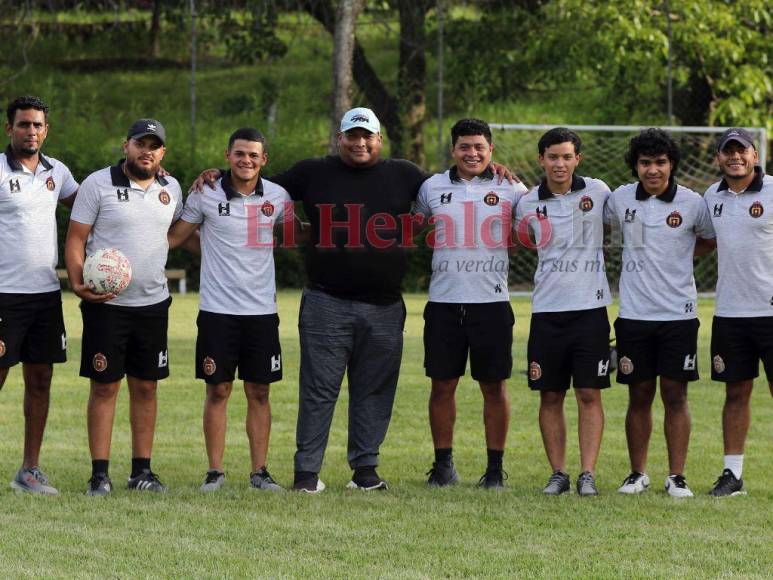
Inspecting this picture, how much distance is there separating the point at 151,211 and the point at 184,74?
77.6 feet

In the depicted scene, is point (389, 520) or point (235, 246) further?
point (235, 246)

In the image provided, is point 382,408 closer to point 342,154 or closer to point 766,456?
point 342,154

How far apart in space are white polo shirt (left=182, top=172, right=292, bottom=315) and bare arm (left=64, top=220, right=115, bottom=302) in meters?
0.55

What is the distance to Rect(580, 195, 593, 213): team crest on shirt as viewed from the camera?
7.08 meters

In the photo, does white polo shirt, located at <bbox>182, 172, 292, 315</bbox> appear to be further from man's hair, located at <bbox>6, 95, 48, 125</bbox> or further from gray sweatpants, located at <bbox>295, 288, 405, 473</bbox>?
man's hair, located at <bbox>6, 95, 48, 125</bbox>

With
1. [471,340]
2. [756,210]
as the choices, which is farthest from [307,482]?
[756,210]

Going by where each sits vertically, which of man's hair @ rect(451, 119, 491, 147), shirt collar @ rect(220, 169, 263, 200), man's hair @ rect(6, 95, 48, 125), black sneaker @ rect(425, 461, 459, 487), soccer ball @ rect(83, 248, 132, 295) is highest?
man's hair @ rect(6, 95, 48, 125)

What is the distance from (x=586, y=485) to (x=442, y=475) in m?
0.82

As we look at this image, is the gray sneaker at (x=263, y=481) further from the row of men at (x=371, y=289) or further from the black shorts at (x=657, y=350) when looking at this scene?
the black shorts at (x=657, y=350)

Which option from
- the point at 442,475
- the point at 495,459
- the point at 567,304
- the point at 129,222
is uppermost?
the point at 129,222

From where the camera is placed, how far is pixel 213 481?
700 centimetres

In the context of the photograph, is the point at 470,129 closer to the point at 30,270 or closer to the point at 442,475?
the point at 442,475

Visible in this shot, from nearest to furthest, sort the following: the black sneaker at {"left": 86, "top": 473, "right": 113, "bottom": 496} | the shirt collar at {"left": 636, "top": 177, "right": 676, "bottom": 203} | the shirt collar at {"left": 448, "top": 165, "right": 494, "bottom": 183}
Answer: the black sneaker at {"left": 86, "top": 473, "right": 113, "bottom": 496} → the shirt collar at {"left": 636, "top": 177, "right": 676, "bottom": 203} → the shirt collar at {"left": 448, "top": 165, "right": 494, "bottom": 183}

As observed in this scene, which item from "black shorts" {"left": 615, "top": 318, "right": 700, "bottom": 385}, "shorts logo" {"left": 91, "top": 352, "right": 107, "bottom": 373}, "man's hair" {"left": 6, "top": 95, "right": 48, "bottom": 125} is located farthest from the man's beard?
"black shorts" {"left": 615, "top": 318, "right": 700, "bottom": 385}
